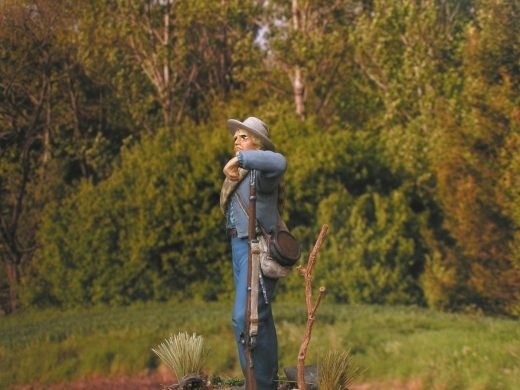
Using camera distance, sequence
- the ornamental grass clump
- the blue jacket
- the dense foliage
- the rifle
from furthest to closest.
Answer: the dense foliage, the ornamental grass clump, the blue jacket, the rifle

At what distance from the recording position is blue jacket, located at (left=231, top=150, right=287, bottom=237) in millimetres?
6441

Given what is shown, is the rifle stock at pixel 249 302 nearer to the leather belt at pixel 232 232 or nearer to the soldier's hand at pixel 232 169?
the soldier's hand at pixel 232 169

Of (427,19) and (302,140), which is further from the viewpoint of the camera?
(427,19)

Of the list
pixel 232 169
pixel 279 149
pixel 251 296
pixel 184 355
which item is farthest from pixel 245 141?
pixel 279 149

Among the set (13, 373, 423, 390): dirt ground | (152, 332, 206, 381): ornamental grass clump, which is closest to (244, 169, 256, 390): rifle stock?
(152, 332, 206, 381): ornamental grass clump

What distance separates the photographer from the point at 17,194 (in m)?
20.7

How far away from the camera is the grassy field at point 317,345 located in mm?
10086

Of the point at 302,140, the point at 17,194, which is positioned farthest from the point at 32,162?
the point at 302,140

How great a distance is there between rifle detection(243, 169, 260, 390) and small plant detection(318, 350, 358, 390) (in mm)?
650

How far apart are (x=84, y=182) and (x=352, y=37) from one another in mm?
7415

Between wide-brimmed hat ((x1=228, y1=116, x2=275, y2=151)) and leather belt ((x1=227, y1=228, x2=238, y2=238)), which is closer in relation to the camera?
wide-brimmed hat ((x1=228, y1=116, x2=275, y2=151))

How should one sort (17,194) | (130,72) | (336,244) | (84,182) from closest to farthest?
(336,244) → (84,182) → (17,194) → (130,72)

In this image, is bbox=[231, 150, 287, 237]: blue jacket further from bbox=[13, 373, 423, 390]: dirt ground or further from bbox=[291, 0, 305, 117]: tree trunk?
bbox=[291, 0, 305, 117]: tree trunk

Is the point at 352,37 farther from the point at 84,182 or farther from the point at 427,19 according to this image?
the point at 84,182
